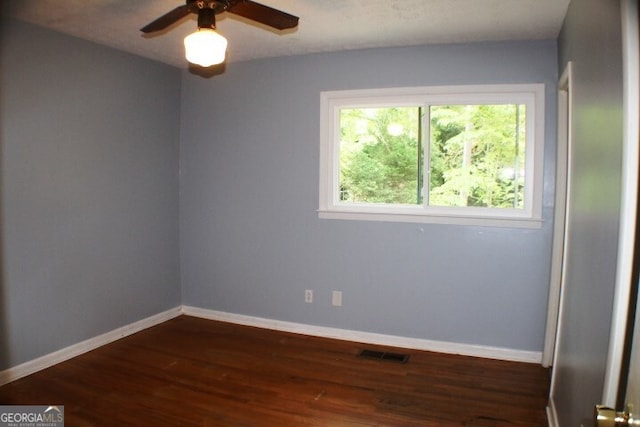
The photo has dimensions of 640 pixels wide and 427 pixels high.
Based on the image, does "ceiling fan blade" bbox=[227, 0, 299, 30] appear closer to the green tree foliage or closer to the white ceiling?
the white ceiling

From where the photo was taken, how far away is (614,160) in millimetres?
1260

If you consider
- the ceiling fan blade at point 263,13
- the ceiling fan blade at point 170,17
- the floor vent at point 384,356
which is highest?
the ceiling fan blade at point 263,13

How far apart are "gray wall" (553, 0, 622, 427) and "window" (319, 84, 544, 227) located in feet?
2.73

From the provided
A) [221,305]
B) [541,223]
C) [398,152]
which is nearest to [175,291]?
[221,305]

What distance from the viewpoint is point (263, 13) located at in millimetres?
2135

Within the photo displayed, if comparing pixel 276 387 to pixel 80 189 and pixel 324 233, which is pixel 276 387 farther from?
pixel 80 189

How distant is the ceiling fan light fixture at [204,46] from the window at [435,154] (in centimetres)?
167

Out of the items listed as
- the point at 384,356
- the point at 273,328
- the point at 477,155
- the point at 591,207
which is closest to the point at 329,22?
the point at 477,155

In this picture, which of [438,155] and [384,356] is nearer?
[384,356]

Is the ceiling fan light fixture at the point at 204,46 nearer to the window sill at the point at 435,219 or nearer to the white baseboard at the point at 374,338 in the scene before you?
the window sill at the point at 435,219

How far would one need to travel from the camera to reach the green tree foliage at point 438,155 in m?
3.25

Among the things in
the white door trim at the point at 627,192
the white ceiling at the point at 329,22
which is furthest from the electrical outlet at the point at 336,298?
the white door trim at the point at 627,192

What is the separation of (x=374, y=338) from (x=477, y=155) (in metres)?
1.68

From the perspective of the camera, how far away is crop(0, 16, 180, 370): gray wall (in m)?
2.84
